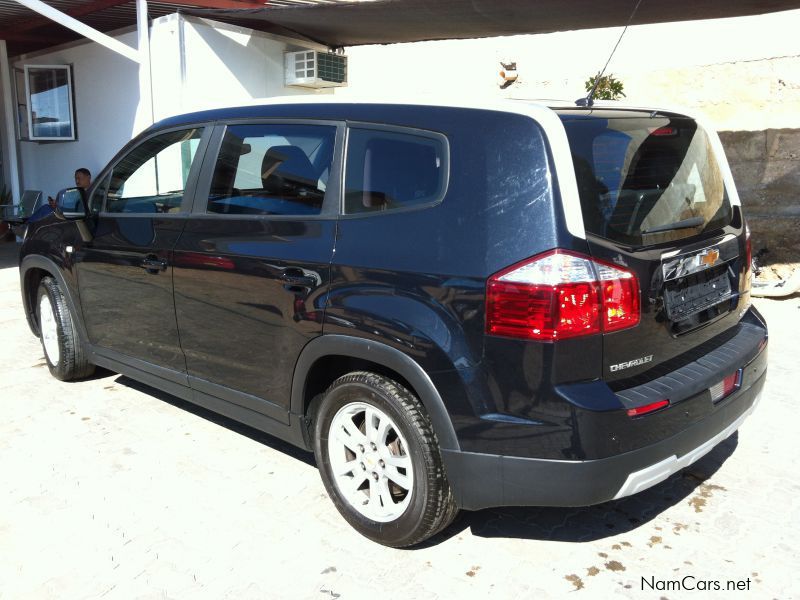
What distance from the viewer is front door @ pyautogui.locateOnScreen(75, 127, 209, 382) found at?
3.93 metres

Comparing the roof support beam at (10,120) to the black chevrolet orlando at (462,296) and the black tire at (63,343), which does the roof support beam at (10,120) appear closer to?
the black tire at (63,343)

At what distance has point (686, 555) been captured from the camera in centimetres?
307

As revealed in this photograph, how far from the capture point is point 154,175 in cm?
425

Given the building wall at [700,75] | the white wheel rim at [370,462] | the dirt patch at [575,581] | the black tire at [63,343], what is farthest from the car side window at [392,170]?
the building wall at [700,75]

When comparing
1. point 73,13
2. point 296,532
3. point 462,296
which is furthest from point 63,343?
point 73,13

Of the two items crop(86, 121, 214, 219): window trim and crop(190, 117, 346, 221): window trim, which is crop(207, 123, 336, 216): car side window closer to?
crop(190, 117, 346, 221): window trim

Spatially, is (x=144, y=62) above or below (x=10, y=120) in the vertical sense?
above

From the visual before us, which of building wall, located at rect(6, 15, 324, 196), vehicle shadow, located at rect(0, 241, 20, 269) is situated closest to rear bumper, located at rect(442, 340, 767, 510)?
building wall, located at rect(6, 15, 324, 196)

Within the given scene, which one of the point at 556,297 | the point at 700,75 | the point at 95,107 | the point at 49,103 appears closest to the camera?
the point at 556,297

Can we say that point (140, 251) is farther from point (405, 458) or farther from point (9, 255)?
point (9, 255)

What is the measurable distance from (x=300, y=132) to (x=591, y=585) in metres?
2.26

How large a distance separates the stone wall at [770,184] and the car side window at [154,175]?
7.73 m

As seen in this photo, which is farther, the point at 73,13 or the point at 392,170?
the point at 73,13

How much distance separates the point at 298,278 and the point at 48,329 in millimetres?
2985
